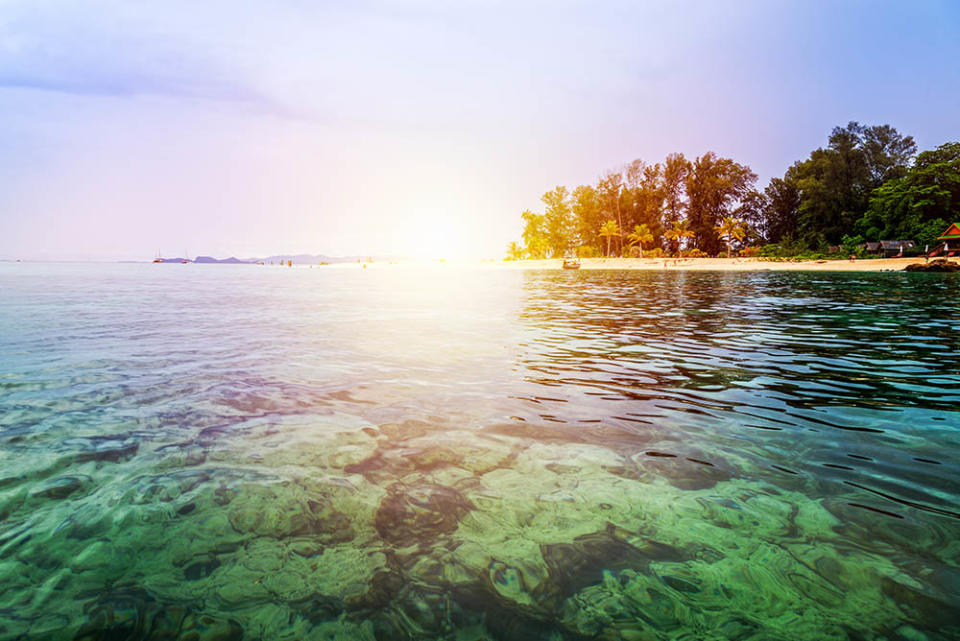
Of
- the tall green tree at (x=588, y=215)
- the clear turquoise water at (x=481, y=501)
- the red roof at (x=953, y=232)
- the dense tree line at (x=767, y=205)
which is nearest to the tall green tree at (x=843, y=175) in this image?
the dense tree line at (x=767, y=205)

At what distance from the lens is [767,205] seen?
87.3 meters

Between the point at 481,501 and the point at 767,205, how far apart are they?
10327 cm

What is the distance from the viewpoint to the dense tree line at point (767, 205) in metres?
62.5

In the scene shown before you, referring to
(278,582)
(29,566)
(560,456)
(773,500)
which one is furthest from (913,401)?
(29,566)

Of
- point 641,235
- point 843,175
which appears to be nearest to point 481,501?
point 641,235

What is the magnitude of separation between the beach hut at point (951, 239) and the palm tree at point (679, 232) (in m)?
32.9

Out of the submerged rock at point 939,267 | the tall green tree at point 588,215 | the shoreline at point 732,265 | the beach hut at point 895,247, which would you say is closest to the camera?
the submerged rock at point 939,267

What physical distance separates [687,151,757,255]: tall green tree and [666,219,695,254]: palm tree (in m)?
1.66

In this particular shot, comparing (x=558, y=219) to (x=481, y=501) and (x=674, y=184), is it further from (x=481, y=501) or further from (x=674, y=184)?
(x=481, y=501)

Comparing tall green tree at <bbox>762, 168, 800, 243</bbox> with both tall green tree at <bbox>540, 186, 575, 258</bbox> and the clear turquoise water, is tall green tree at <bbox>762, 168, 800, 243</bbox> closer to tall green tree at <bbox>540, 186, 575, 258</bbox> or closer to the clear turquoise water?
tall green tree at <bbox>540, 186, 575, 258</bbox>

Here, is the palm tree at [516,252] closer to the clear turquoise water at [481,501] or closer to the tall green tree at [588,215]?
the tall green tree at [588,215]

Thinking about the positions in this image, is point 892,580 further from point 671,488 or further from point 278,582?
point 278,582

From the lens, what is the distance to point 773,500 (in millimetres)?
3447

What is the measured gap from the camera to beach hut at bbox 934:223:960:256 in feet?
159
